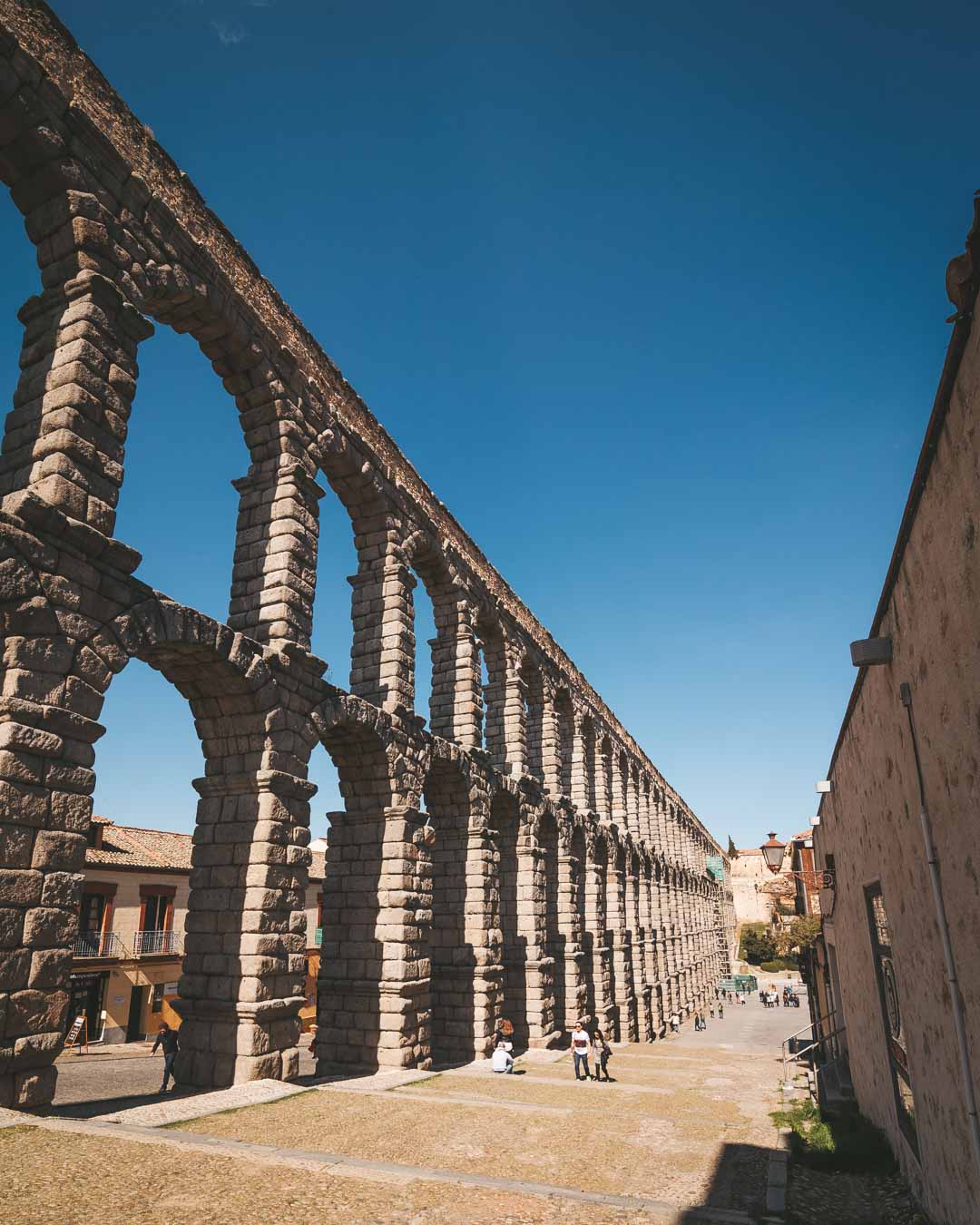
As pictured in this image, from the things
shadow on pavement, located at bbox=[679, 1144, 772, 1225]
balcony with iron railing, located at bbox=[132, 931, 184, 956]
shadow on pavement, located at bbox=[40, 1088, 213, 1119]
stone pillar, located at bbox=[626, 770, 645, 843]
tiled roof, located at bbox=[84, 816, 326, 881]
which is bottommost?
shadow on pavement, located at bbox=[679, 1144, 772, 1225]

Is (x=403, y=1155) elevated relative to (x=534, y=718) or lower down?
lower down

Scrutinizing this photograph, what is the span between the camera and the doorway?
87.6ft

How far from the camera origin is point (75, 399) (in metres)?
8.46

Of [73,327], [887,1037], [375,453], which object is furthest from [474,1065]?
[73,327]

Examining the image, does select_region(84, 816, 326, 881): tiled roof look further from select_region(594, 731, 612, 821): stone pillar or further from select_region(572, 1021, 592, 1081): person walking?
select_region(572, 1021, 592, 1081): person walking

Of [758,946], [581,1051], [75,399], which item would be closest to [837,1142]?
[581,1051]

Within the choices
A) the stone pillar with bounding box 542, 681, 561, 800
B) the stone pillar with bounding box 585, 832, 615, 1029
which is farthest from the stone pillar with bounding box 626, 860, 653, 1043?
the stone pillar with bounding box 542, 681, 561, 800

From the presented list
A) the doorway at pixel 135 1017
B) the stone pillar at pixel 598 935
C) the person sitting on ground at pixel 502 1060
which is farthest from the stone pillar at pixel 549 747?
the doorway at pixel 135 1017

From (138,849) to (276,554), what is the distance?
22871 millimetres

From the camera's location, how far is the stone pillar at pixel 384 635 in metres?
14.4

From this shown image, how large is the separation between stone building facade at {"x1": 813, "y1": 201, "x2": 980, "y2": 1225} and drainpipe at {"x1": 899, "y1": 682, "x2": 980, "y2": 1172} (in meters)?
0.03

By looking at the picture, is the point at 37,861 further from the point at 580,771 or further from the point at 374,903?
the point at 580,771

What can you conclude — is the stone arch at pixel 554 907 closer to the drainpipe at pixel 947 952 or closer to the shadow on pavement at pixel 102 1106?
the shadow on pavement at pixel 102 1106

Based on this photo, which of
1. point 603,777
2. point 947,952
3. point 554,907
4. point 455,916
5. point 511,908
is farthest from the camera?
point 603,777
